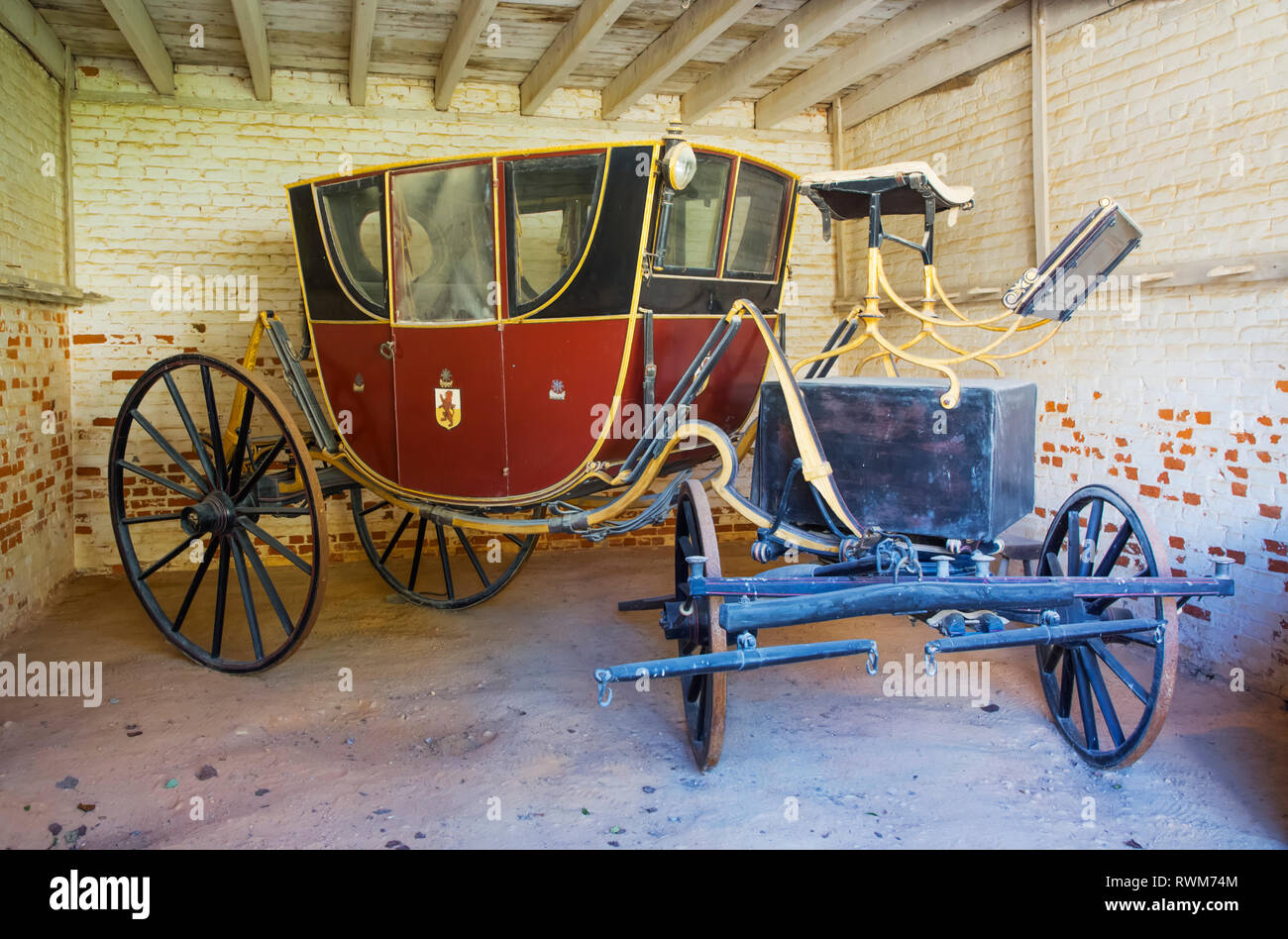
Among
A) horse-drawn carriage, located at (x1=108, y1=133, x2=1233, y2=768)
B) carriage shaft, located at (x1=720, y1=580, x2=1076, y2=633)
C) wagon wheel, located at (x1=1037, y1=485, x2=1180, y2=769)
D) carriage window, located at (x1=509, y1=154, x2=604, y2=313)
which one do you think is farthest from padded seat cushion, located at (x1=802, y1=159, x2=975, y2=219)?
carriage shaft, located at (x1=720, y1=580, x2=1076, y2=633)

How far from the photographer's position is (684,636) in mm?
3225

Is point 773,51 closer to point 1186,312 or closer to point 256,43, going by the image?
point 1186,312

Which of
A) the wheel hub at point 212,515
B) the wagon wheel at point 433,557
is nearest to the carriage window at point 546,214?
the wagon wheel at point 433,557

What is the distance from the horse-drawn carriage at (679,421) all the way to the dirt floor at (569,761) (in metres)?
0.19

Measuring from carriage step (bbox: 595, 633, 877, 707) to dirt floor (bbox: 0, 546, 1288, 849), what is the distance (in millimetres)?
539

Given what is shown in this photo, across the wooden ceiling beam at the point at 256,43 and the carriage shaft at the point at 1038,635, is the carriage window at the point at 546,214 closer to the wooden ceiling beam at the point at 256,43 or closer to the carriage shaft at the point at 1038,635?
the wooden ceiling beam at the point at 256,43

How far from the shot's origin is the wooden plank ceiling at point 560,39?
4.67 meters

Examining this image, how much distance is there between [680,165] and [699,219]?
440 mm

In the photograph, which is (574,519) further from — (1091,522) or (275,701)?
(1091,522)

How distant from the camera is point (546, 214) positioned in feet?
13.0

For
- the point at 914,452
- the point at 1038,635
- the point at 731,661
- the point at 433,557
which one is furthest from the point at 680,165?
the point at 433,557

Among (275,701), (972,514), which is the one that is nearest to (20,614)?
(275,701)

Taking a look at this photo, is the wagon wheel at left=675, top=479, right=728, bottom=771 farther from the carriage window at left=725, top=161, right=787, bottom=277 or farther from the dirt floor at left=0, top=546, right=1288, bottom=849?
the carriage window at left=725, top=161, right=787, bottom=277

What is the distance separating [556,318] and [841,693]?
191 centimetres
